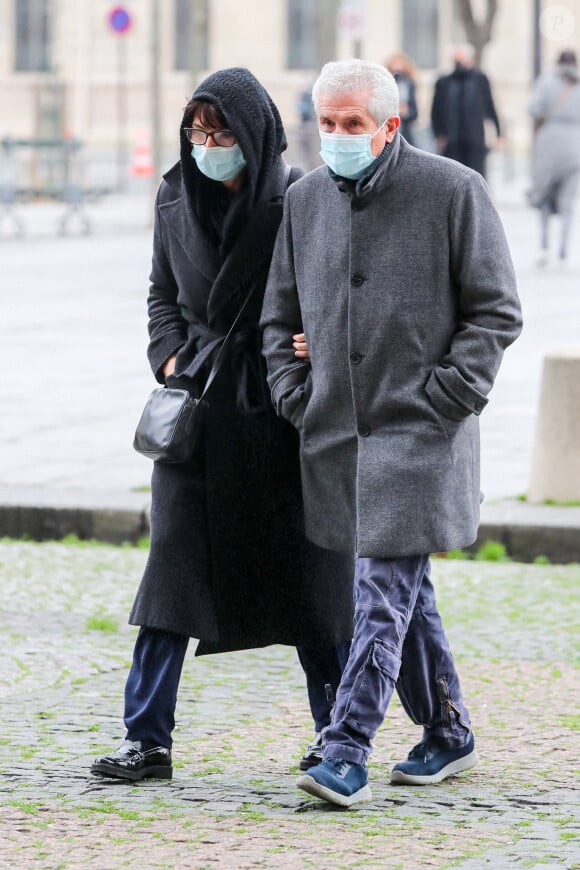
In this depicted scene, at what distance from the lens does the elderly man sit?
4.48 metres

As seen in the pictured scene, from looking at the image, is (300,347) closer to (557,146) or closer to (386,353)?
(386,353)

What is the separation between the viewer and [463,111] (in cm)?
2064

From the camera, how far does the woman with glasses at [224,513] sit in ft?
15.8

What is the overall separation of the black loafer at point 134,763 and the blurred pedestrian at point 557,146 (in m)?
14.0

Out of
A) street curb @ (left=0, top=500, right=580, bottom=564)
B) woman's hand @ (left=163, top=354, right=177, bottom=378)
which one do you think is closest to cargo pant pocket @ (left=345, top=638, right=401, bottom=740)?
woman's hand @ (left=163, top=354, right=177, bottom=378)

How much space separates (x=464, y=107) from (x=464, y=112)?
0.05 m

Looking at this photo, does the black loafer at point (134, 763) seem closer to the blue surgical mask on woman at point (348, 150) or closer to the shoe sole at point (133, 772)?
the shoe sole at point (133, 772)

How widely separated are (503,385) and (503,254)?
23.2 ft

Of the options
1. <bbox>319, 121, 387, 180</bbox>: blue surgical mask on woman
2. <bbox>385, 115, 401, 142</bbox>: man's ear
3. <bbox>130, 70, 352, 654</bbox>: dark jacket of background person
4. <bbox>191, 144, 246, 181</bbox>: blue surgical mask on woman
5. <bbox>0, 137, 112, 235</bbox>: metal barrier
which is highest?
<bbox>385, 115, 401, 142</bbox>: man's ear

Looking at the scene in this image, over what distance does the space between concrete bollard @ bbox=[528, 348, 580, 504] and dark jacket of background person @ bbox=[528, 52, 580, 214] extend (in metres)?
10.2

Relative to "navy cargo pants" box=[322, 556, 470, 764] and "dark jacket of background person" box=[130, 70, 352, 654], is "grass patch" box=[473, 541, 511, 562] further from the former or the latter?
"navy cargo pants" box=[322, 556, 470, 764]

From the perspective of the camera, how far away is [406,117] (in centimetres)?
2236

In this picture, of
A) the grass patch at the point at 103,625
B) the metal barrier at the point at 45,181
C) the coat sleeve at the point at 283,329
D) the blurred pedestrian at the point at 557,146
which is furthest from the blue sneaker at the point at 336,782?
the metal barrier at the point at 45,181

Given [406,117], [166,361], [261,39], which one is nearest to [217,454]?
[166,361]
